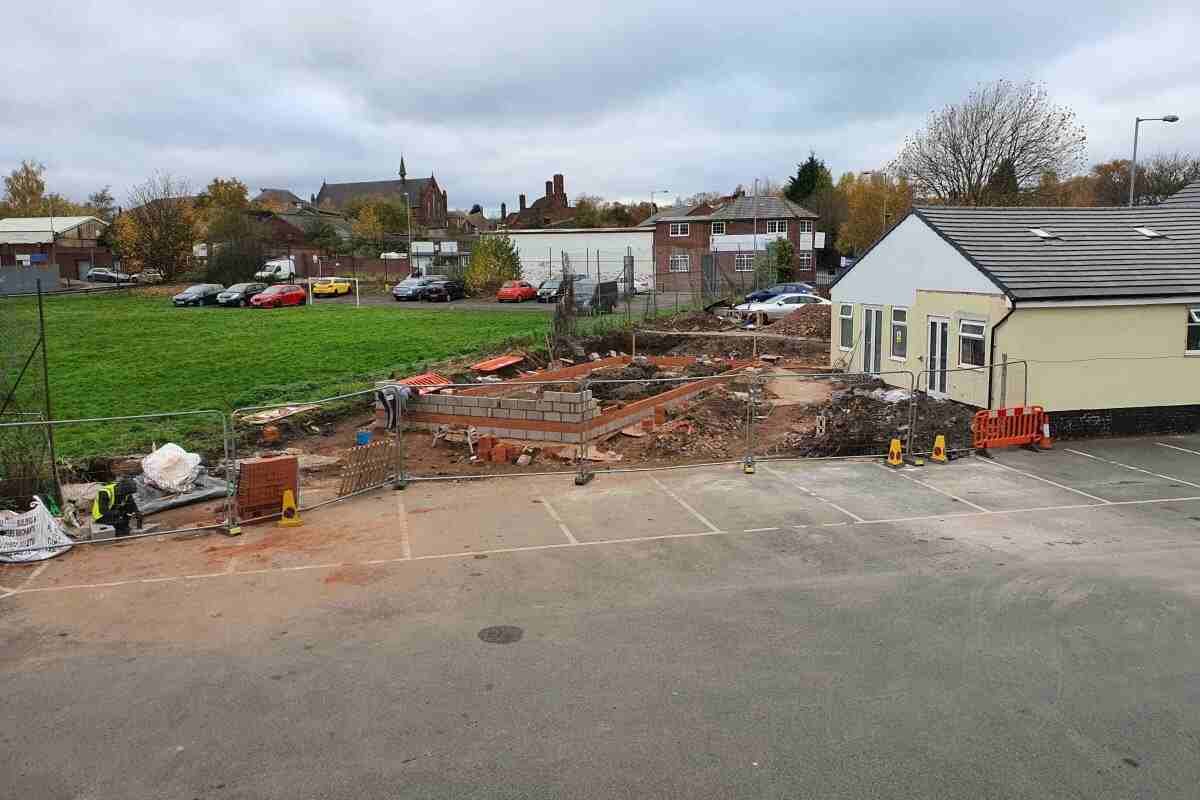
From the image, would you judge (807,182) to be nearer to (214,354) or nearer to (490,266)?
(490,266)

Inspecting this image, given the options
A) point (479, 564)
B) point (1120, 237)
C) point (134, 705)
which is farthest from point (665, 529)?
point (1120, 237)

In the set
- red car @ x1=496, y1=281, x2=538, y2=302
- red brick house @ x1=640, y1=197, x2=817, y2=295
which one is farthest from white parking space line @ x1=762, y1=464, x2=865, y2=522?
red brick house @ x1=640, y1=197, x2=817, y2=295

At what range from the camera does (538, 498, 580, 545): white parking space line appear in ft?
37.7

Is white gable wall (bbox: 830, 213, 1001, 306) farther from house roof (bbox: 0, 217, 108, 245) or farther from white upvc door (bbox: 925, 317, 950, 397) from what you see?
house roof (bbox: 0, 217, 108, 245)

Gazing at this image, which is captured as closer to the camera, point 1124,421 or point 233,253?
point 1124,421

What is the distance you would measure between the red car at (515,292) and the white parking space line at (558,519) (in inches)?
1545

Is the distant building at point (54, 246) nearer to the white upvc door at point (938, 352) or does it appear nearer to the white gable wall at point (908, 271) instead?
the white gable wall at point (908, 271)

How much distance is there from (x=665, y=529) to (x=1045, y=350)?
10.5m

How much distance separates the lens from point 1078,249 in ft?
65.2

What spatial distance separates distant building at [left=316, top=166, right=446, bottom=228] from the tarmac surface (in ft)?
371

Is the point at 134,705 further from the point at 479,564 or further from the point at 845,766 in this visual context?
the point at 845,766

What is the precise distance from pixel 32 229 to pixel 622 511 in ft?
272

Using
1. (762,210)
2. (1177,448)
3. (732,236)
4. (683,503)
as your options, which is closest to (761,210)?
(762,210)

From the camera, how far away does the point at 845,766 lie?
19.7 ft
